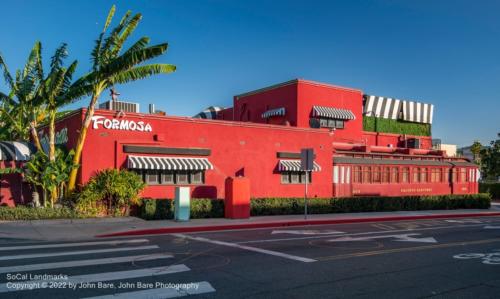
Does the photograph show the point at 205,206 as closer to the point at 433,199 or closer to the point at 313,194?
the point at 313,194

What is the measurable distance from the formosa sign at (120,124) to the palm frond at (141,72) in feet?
5.52

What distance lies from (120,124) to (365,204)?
13.7 meters

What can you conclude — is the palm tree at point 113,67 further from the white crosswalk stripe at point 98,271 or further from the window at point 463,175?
the window at point 463,175

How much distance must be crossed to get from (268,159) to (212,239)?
10.7 metres

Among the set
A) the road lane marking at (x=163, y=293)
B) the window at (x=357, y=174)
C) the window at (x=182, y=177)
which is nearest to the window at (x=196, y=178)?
the window at (x=182, y=177)

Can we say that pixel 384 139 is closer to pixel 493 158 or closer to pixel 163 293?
pixel 493 158

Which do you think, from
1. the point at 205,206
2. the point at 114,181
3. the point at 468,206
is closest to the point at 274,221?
the point at 205,206

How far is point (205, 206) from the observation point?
18.7 meters

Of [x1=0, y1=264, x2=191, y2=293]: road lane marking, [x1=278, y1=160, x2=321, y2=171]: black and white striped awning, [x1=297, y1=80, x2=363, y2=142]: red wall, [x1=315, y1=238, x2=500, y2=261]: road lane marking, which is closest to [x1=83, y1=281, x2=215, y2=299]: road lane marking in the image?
[x1=0, y1=264, x2=191, y2=293]: road lane marking

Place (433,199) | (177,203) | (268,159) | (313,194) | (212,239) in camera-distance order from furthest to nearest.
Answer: (433,199)
(313,194)
(268,159)
(177,203)
(212,239)

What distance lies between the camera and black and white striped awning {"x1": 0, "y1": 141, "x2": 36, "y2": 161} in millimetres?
18339

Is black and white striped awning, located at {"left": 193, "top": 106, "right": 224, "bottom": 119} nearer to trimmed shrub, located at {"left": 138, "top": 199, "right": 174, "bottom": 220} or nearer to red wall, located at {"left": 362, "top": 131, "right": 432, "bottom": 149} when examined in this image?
red wall, located at {"left": 362, "top": 131, "right": 432, "bottom": 149}

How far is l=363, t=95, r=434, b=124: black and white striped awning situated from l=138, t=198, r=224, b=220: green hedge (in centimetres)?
2159

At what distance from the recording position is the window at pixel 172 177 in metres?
19.9
